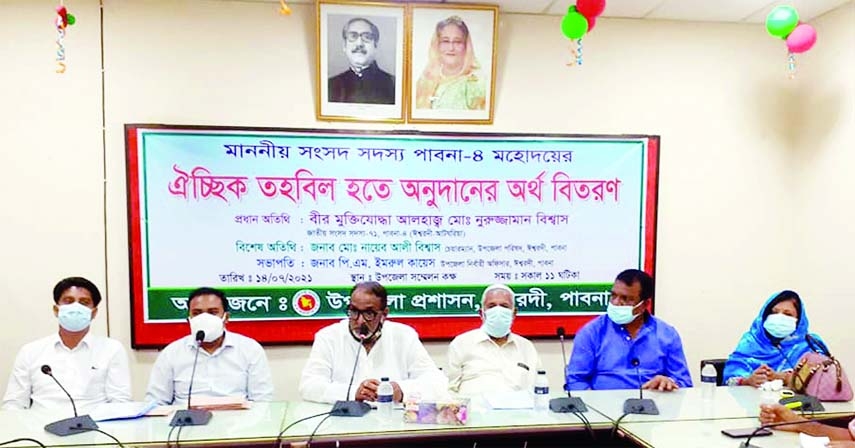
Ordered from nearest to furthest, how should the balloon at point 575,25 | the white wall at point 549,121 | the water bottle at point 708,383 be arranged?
the water bottle at point 708,383, the balloon at point 575,25, the white wall at point 549,121

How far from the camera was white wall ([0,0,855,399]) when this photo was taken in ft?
9.84

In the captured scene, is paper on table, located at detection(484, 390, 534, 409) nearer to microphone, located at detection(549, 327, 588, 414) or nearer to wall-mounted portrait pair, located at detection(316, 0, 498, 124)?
microphone, located at detection(549, 327, 588, 414)

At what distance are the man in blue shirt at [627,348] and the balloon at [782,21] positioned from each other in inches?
60.5

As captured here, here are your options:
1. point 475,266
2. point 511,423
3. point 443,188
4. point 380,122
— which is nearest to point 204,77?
point 380,122

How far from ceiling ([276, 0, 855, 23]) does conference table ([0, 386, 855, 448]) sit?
84.1 inches

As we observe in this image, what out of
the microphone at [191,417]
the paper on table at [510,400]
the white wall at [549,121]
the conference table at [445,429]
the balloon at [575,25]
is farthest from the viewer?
the white wall at [549,121]

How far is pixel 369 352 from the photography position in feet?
8.52

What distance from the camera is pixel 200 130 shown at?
3.05m

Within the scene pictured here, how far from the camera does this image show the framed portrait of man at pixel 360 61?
3.06 m

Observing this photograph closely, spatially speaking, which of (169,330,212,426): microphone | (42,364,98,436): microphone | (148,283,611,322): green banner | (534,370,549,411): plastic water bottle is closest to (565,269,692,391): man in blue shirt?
(534,370,549,411): plastic water bottle

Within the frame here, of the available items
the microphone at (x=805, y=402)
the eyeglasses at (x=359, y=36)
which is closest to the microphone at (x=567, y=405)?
the microphone at (x=805, y=402)

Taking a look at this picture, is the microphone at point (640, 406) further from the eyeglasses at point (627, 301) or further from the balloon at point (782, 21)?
the balloon at point (782, 21)

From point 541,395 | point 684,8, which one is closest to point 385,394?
point 541,395

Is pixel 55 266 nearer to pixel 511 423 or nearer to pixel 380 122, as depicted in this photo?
pixel 380 122
